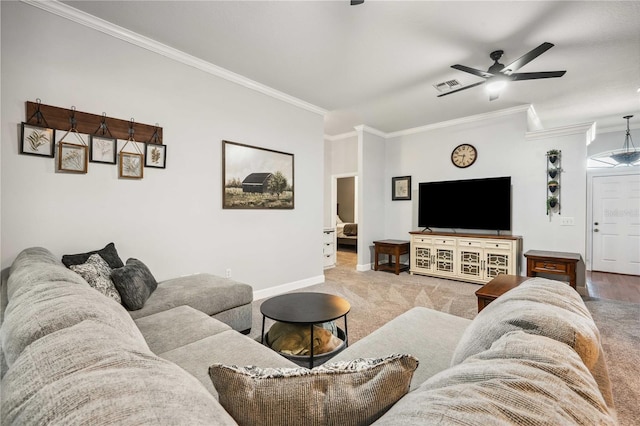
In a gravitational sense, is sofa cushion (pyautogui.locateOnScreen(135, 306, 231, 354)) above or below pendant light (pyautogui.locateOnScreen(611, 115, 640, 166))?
below

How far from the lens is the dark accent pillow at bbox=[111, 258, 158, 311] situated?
202 cm

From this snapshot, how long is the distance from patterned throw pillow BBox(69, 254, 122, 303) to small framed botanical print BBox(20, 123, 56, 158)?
935 mm

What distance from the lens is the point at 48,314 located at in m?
A: 0.84

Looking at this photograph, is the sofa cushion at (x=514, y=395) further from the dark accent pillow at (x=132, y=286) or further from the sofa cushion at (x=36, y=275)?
the dark accent pillow at (x=132, y=286)

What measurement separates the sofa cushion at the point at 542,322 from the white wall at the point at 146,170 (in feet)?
9.25

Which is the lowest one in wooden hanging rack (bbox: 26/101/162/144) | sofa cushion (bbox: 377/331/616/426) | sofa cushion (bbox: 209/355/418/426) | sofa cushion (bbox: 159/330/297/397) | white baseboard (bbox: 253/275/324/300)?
white baseboard (bbox: 253/275/324/300)

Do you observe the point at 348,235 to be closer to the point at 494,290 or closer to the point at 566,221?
the point at 566,221

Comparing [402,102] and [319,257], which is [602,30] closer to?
[402,102]

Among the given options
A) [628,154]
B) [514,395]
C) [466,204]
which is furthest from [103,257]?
[628,154]

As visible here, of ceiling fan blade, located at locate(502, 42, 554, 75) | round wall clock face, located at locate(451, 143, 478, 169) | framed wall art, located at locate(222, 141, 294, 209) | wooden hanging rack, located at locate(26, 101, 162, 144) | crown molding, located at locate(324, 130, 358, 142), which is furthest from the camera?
crown molding, located at locate(324, 130, 358, 142)

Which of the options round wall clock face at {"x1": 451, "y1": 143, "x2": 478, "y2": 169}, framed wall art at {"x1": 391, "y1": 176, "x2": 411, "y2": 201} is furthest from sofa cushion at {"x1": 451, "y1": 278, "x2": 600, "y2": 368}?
framed wall art at {"x1": 391, "y1": 176, "x2": 411, "y2": 201}

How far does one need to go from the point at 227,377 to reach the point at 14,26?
10.1 feet

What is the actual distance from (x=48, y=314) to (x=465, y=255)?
505 centimetres

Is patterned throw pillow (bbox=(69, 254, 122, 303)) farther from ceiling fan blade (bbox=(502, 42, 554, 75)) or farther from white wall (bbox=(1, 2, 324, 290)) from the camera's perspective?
ceiling fan blade (bbox=(502, 42, 554, 75))
